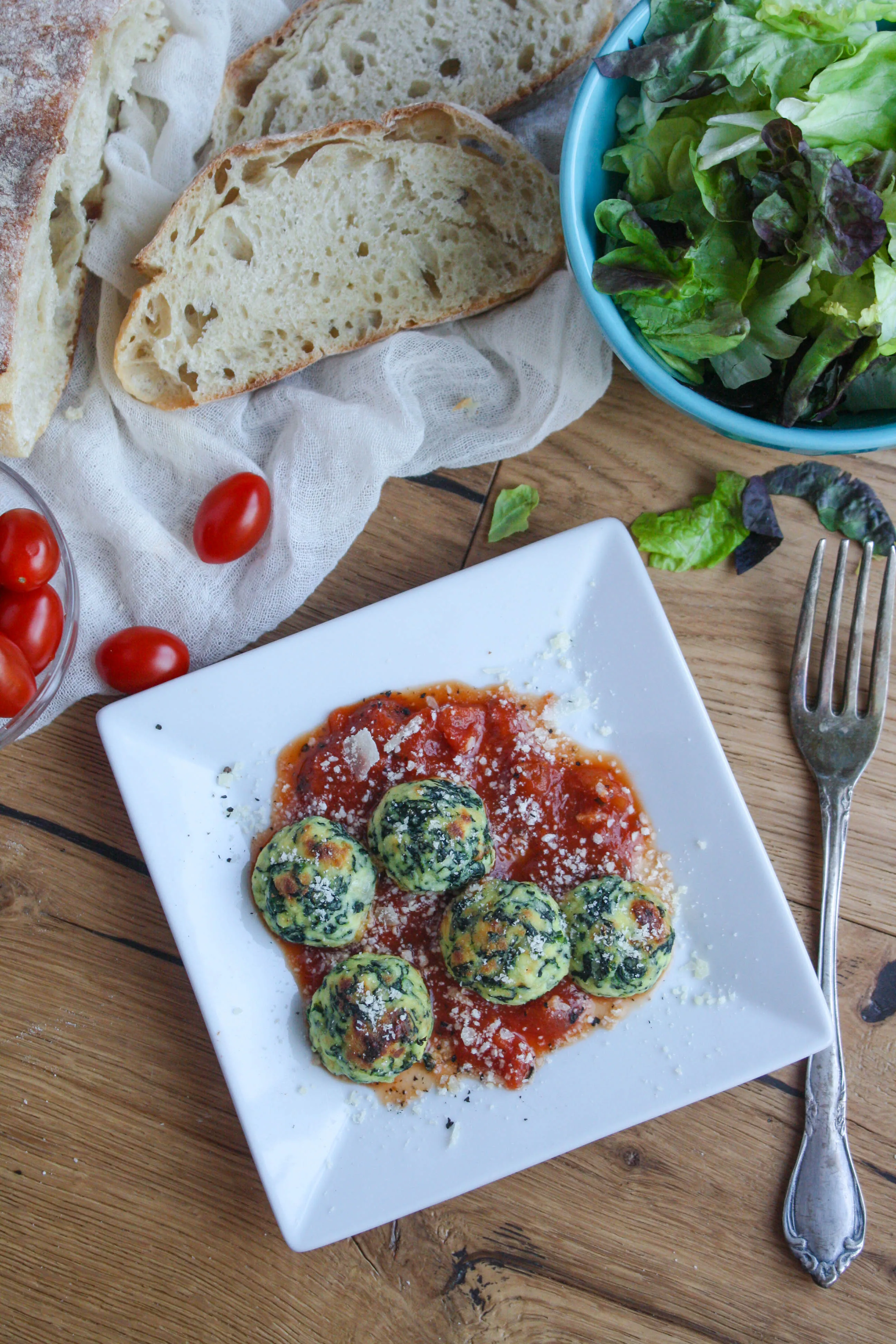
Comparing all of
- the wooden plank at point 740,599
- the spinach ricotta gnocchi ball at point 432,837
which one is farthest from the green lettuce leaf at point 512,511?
the spinach ricotta gnocchi ball at point 432,837

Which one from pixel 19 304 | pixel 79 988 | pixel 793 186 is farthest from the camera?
pixel 79 988

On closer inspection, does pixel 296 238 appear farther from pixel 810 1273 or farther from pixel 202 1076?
pixel 810 1273

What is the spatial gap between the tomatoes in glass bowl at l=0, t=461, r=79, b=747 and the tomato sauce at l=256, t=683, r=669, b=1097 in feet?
1.98

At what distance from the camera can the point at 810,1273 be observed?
236 centimetres

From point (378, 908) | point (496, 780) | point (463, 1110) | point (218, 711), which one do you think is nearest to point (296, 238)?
point (218, 711)

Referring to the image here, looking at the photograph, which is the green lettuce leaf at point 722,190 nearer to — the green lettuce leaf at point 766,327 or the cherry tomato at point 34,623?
the green lettuce leaf at point 766,327

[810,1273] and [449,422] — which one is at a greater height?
[449,422]

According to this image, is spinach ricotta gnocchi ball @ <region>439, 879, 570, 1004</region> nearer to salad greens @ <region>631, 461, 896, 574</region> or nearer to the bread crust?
salad greens @ <region>631, 461, 896, 574</region>

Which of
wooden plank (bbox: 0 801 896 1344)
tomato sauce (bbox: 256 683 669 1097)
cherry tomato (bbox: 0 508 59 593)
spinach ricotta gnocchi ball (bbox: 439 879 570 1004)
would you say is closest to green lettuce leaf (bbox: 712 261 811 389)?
tomato sauce (bbox: 256 683 669 1097)

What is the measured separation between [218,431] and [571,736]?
1.22 m

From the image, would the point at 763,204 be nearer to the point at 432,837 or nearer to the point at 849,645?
the point at 849,645

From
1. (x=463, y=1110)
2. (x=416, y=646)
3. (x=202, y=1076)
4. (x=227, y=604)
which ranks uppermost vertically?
(x=227, y=604)

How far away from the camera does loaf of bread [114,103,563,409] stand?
95.8 inches

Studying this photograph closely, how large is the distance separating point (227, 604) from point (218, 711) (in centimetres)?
30
